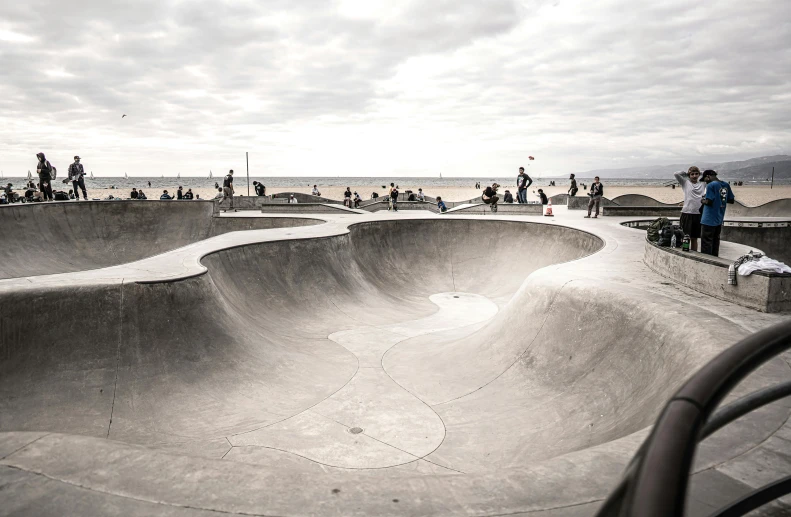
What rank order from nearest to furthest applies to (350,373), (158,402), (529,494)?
(529,494) < (158,402) < (350,373)

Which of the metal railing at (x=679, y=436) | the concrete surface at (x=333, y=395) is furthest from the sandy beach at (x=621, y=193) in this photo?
the metal railing at (x=679, y=436)

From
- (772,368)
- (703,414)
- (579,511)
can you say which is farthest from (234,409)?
(703,414)

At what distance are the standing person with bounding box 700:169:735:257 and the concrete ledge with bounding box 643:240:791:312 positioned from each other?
688 mm

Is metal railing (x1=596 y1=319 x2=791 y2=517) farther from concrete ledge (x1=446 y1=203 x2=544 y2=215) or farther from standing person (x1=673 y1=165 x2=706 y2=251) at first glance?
concrete ledge (x1=446 y1=203 x2=544 y2=215)

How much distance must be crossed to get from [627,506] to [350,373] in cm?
785

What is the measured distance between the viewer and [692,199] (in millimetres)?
8797

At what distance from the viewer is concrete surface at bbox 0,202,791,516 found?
9.53ft

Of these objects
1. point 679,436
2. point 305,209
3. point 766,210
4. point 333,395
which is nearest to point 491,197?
point 305,209

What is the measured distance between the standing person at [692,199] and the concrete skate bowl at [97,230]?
12.9 metres

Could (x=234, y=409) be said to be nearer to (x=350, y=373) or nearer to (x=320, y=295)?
(x=350, y=373)

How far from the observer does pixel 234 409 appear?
679 centimetres

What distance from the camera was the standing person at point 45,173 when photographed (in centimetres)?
1700

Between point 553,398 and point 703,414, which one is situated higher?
point 703,414

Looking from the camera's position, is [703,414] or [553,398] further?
[553,398]
